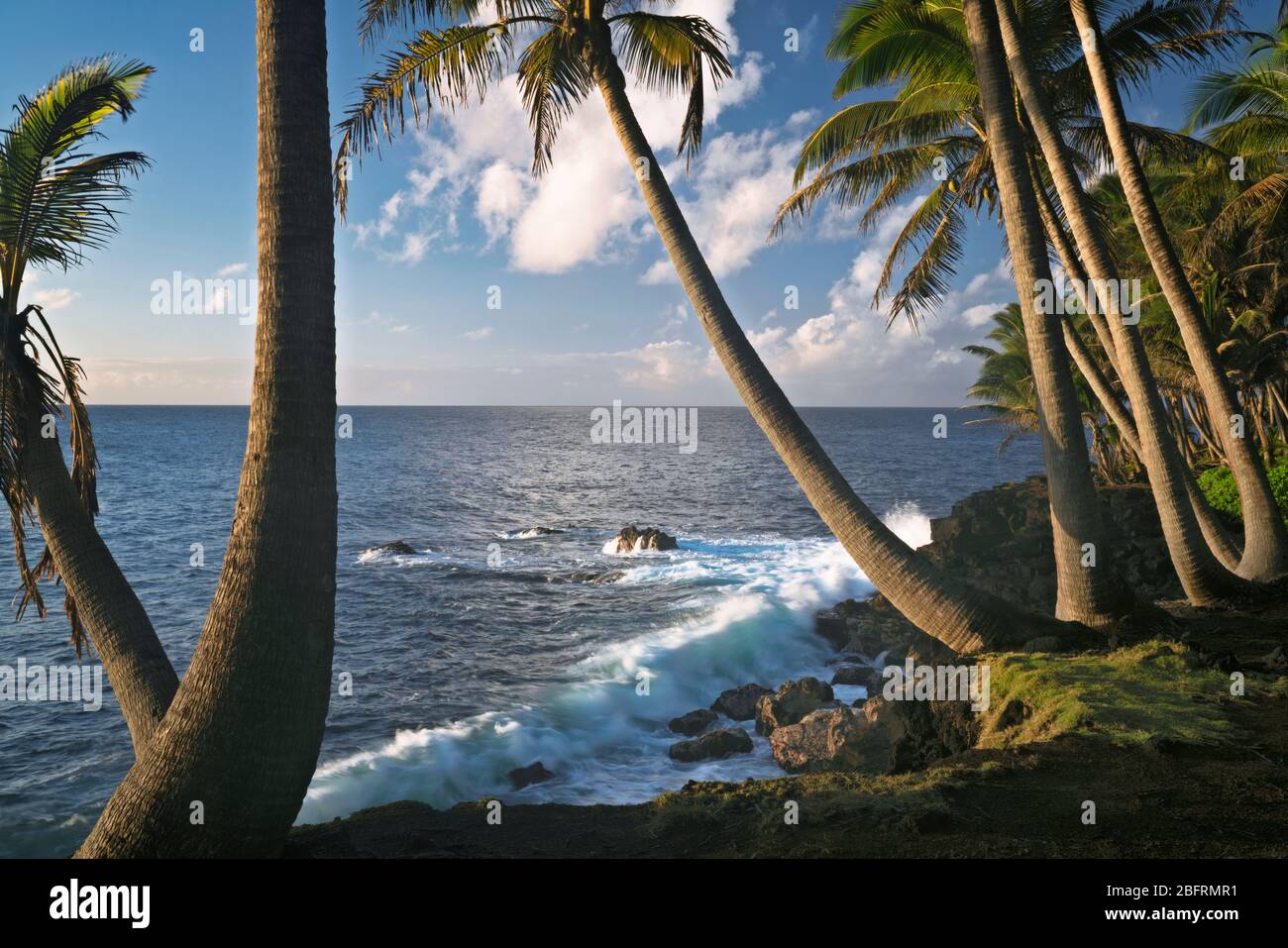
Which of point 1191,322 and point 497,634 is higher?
point 1191,322

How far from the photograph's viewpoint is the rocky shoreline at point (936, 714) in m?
6.18

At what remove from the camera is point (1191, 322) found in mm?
10727

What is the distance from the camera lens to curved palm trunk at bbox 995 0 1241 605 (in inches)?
373

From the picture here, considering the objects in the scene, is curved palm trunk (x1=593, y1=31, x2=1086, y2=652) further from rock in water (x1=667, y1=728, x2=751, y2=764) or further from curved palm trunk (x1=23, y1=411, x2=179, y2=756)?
rock in water (x1=667, y1=728, x2=751, y2=764)

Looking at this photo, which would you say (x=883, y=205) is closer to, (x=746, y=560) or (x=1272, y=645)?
(x=1272, y=645)

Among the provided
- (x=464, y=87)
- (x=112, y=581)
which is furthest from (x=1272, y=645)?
(x=112, y=581)

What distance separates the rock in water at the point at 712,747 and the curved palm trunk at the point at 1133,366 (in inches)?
286

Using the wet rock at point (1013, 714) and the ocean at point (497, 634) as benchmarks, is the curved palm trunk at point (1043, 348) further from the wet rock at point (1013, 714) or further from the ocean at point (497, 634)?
the ocean at point (497, 634)

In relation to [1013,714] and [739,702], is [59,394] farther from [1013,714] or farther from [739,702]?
[739,702]

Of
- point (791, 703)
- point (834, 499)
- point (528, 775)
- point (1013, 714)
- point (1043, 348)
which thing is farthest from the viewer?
point (791, 703)

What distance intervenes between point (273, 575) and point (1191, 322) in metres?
12.3

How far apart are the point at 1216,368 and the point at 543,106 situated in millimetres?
10258

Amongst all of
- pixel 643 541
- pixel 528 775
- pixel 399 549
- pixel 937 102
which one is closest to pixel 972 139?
pixel 937 102

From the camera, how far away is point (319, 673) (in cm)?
495
